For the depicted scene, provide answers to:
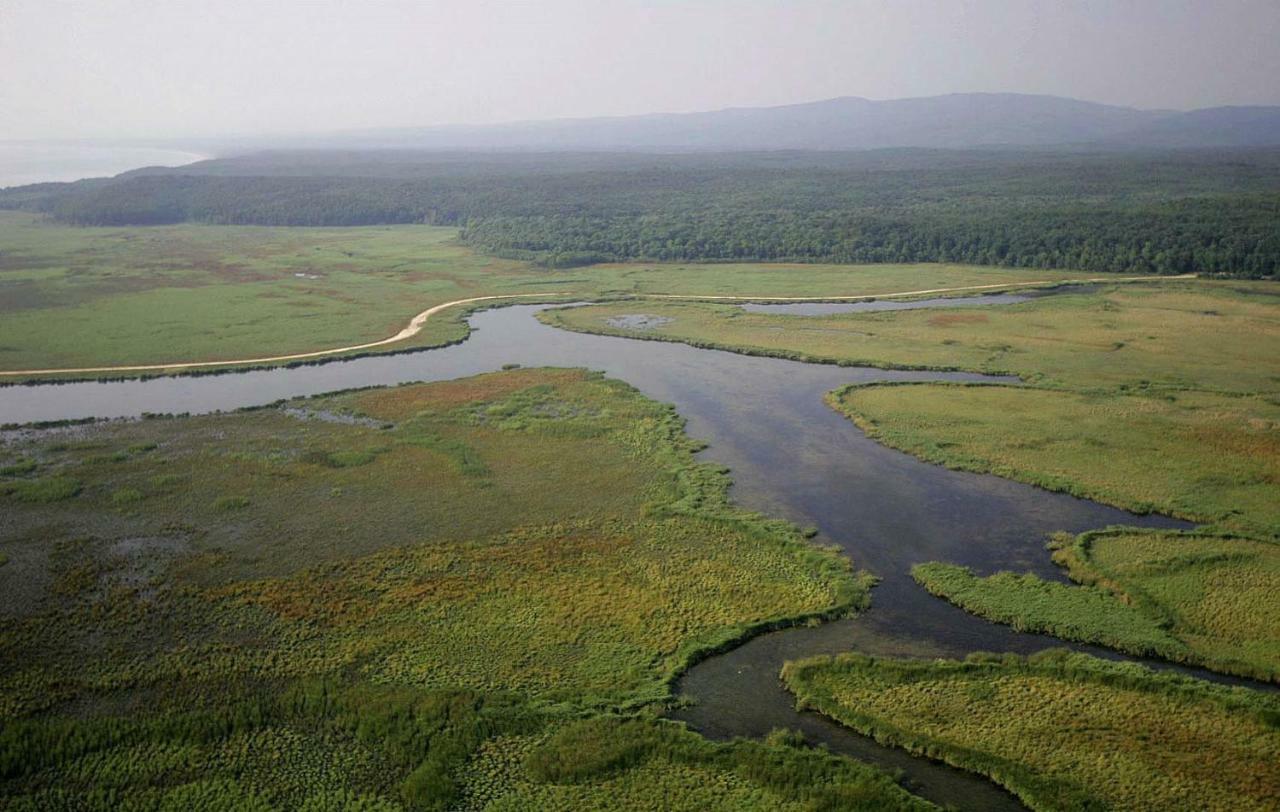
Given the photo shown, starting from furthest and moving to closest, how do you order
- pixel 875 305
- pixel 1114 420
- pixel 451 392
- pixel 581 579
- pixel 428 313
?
1. pixel 875 305
2. pixel 428 313
3. pixel 451 392
4. pixel 1114 420
5. pixel 581 579

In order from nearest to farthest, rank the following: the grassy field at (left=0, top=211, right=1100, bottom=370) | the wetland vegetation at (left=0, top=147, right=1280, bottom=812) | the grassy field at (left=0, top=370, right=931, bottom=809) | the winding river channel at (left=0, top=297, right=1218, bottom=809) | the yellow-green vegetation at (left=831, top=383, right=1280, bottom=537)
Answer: the grassy field at (left=0, top=370, right=931, bottom=809) → the wetland vegetation at (left=0, top=147, right=1280, bottom=812) → the winding river channel at (left=0, top=297, right=1218, bottom=809) → the yellow-green vegetation at (left=831, top=383, right=1280, bottom=537) → the grassy field at (left=0, top=211, right=1100, bottom=370)

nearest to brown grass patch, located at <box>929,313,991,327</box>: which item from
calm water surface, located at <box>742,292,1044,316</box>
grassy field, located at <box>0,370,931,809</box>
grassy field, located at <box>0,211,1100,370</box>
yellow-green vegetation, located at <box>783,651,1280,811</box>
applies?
calm water surface, located at <box>742,292,1044,316</box>

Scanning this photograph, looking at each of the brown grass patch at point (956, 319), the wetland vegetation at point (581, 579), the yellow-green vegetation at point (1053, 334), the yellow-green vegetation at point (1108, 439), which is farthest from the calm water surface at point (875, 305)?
the yellow-green vegetation at point (1108, 439)

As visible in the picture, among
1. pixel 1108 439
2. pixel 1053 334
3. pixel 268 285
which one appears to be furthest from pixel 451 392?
pixel 268 285

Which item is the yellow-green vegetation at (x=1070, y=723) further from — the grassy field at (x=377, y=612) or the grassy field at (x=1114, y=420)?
the grassy field at (x=377, y=612)

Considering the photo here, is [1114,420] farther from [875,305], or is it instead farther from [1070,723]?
[875,305]

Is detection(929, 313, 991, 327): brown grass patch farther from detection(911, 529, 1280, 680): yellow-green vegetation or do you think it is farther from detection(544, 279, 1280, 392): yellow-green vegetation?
detection(911, 529, 1280, 680): yellow-green vegetation
